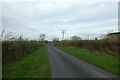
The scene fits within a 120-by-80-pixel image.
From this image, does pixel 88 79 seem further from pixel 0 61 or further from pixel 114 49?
pixel 114 49

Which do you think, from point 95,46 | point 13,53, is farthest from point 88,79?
point 95,46

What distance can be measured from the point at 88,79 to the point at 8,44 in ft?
31.6

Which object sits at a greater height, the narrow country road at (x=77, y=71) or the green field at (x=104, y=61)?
the green field at (x=104, y=61)

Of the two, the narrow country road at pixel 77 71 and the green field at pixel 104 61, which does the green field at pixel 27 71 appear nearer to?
the narrow country road at pixel 77 71

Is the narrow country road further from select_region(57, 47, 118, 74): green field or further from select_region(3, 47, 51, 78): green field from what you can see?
select_region(57, 47, 118, 74): green field

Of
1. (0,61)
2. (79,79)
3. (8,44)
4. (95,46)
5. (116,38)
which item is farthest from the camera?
(95,46)

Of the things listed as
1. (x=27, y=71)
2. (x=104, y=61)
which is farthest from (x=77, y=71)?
(x=104, y=61)

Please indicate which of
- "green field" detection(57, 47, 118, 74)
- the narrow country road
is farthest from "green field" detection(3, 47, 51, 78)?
"green field" detection(57, 47, 118, 74)

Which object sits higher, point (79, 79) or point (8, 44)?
point (8, 44)

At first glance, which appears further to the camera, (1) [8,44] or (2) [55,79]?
(1) [8,44]

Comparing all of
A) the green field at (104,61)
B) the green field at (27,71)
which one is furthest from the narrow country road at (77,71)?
the green field at (104,61)

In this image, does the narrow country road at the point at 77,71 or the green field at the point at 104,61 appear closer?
the narrow country road at the point at 77,71

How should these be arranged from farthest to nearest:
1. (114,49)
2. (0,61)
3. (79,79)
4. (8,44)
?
(114,49)
(8,44)
(0,61)
(79,79)

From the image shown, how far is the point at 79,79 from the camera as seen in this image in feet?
38.3
